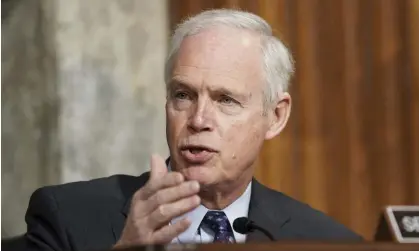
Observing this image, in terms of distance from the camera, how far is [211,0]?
203 centimetres

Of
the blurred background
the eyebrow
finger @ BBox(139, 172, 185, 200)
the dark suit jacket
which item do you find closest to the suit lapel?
the dark suit jacket

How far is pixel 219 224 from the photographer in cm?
151

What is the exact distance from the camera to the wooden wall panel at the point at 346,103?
2043 mm

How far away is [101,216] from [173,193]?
445 millimetres

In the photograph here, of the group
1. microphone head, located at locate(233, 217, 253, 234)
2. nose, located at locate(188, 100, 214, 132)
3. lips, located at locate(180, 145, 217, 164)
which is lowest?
microphone head, located at locate(233, 217, 253, 234)

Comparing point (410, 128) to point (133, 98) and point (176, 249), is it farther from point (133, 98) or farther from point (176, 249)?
point (176, 249)

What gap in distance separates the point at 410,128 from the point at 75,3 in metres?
0.88

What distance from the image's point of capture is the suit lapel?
5.24 ft

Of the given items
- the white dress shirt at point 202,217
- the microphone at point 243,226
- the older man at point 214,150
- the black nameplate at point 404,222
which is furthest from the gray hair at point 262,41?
the black nameplate at point 404,222

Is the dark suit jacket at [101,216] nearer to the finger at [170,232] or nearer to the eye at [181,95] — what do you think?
the eye at [181,95]

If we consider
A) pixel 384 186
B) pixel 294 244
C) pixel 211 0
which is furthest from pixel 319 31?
pixel 294 244

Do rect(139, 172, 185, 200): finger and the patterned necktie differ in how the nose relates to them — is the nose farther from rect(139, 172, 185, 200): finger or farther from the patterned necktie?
rect(139, 172, 185, 200): finger

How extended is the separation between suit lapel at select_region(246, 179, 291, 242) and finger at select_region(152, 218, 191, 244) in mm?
436

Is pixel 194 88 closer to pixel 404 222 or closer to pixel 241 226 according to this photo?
pixel 241 226
